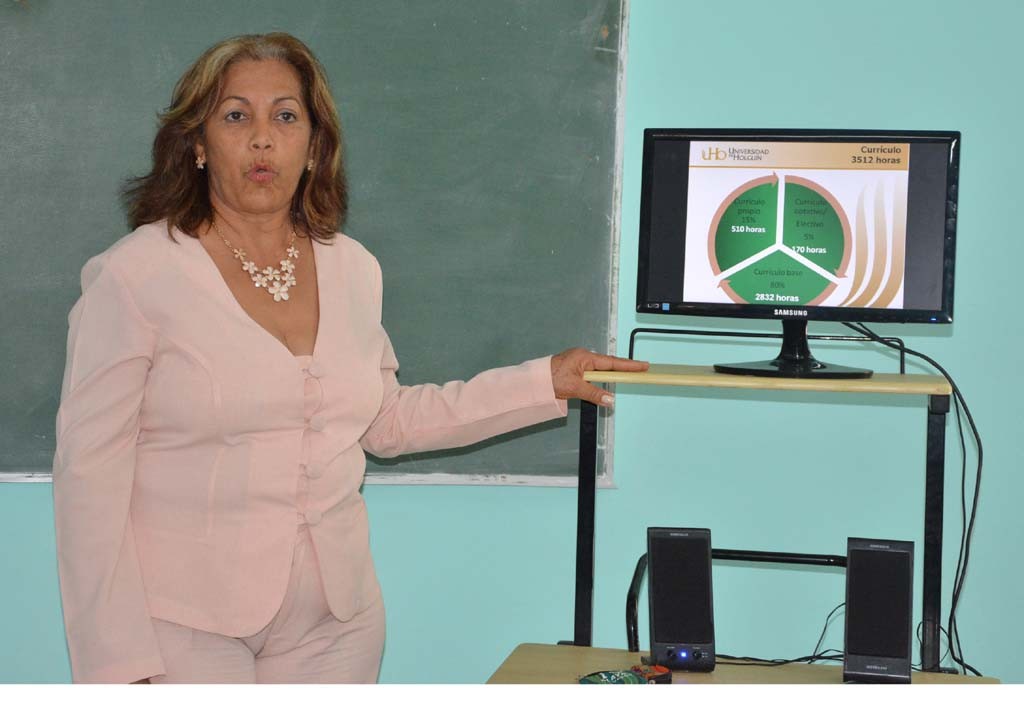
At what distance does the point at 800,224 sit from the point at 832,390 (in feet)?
0.92

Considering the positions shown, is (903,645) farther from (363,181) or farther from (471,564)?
(363,181)

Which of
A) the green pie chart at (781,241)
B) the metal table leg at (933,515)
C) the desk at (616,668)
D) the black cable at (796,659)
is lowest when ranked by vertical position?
the black cable at (796,659)

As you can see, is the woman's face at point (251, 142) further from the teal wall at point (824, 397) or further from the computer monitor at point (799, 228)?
the teal wall at point (824, 397)

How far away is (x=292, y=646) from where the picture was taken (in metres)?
1.59

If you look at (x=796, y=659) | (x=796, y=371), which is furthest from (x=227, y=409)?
(x=796, y=659)

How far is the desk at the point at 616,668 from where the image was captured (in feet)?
5.63

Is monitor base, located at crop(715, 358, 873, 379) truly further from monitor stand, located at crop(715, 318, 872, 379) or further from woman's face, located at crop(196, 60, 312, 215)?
woman's face, located at crop(196, 60, 312, 215)

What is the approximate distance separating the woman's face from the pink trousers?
0.50 metres

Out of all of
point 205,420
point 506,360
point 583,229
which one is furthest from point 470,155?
point 205,420

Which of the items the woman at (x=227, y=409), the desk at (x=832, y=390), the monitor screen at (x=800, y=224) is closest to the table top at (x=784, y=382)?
the desk at (x=832, y=390)

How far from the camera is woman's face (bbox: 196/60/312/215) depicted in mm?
1594

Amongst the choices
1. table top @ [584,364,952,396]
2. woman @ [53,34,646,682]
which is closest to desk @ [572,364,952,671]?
table top @ [584,364,952,396]

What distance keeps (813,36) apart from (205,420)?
155 centimetres

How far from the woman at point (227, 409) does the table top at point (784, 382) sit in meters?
0.42
